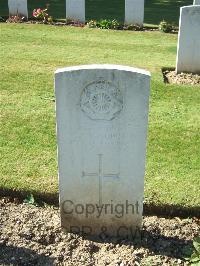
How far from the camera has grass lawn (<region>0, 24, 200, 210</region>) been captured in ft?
16.2

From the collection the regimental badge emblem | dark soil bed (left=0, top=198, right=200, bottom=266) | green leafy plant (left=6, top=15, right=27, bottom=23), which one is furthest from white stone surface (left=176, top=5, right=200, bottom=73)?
green leafy plant (left=6, top=15, right=27, bottom=23)

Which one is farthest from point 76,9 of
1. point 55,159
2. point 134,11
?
point 55,159

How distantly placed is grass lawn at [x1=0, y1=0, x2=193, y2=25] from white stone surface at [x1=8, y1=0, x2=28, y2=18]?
852mm

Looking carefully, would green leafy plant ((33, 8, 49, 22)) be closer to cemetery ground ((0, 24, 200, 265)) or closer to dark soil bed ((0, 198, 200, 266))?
cemetery ground ((0, 24, 200, 265))

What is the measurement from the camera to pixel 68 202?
13.3ft

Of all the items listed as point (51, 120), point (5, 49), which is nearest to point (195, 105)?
point (51, 120)

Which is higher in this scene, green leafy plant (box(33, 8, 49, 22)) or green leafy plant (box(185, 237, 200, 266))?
green leafy plant (box(33, 8, 49, 22))

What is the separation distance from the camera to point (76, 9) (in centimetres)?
1296

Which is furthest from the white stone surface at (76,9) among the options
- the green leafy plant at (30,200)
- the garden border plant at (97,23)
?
the green leafy plant at (30,200)

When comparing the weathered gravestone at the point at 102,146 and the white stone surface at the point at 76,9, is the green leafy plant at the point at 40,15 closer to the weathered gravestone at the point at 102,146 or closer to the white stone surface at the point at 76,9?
the white stone surface at the point at 76,9

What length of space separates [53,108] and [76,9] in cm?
704

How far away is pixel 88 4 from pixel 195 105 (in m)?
10.7

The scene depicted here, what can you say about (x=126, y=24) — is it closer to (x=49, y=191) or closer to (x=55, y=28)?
(x=55, y=28)

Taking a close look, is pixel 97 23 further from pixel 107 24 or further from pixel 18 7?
pixel 18 7
